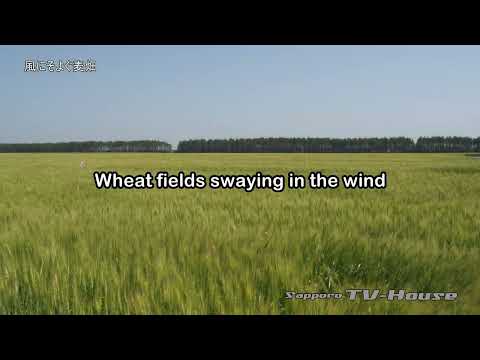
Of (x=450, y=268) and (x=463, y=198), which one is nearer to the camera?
(x=450, y=268)

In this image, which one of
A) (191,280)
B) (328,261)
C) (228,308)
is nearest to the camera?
(228,308)

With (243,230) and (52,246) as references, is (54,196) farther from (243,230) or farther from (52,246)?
(243,230)

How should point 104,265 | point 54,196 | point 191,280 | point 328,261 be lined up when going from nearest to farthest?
point 191,280 → point 104,265 → point 328,261 → point 54,196

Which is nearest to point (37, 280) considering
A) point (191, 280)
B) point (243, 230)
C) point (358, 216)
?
point (191, 280)

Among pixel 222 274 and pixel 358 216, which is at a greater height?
pixel 358 216

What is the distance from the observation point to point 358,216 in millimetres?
3012

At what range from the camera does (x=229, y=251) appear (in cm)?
221

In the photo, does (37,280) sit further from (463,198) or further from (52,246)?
(463,198)

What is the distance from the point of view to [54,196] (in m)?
4.06

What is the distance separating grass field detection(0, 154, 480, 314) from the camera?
5.84 ft

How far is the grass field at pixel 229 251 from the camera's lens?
1781 mm
